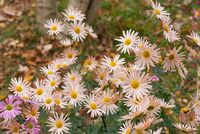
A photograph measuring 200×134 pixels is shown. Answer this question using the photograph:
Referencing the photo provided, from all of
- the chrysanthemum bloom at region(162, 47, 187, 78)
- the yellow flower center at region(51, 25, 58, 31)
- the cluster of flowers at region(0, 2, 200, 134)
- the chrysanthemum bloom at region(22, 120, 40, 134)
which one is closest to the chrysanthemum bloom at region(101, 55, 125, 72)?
the cluster of flowers at region(0, 2, 200, 134)

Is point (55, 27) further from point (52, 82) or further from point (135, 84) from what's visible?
point (135, 84)

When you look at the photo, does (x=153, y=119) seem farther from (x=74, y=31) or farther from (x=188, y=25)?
(x=188, y=25)

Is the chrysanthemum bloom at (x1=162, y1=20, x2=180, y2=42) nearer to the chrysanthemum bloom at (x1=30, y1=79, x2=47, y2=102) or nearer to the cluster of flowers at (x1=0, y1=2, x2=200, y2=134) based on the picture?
the cluster of flowers at (x1=0, y1=2, x2=200, y2=134)

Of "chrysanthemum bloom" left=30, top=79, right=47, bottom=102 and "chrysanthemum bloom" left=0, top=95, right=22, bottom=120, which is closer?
"chrysanthemum bloom" left=0, top=95, right=22, bottom=120

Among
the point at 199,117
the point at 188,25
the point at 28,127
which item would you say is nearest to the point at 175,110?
the point at 199,117

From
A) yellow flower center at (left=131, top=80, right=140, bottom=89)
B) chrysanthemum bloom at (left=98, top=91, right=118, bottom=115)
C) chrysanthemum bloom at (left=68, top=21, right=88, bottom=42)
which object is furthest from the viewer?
chrysanthemum bloom at (left=68, top=21, right=88, bottom=42)

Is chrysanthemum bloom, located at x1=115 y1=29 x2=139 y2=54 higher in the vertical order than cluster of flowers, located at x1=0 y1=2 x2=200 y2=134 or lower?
higher

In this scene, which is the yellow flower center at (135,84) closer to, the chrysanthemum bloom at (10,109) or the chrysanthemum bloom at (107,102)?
the chrysanthemum bloom at (107,102)
